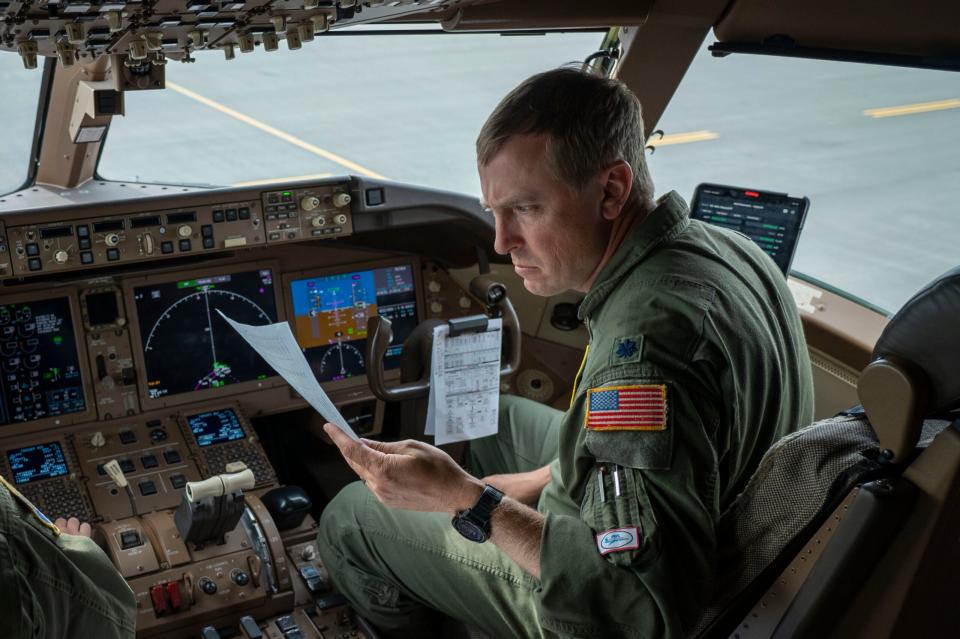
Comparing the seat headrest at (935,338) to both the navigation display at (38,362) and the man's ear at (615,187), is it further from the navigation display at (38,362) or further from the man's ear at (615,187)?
the navigation display at (38,362)

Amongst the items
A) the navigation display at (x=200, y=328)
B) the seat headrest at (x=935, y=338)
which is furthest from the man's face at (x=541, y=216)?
the navigation display at (x=200, y=328)

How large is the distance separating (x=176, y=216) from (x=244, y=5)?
1022mm

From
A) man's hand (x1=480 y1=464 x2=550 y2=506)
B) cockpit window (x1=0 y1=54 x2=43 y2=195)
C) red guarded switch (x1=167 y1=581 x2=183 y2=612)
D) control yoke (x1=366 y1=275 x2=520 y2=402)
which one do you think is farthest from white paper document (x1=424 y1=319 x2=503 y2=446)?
cockpit window (x1=0 y1=54 x2=43 y2=195)

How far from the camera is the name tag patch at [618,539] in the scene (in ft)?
4.31

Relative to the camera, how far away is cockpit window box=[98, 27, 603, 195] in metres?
5.27

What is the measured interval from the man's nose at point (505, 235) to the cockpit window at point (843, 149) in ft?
5.41

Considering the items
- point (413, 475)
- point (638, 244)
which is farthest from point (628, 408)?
point (413, 475)

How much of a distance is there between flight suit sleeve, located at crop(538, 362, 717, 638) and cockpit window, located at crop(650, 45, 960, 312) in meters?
1.96

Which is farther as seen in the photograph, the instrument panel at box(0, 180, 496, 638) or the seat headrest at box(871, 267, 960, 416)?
the instrument panel at box(0, 180, 496, 638)

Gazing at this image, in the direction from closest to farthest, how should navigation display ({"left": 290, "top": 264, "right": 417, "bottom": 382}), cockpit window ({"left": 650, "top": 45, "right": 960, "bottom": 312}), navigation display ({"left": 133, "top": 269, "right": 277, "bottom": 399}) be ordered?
navigation display ({"left": 133, "top": 269, "right": 277, "bottom": 399}), navigation display ({"left": 290, "top": 264, "right": 417, "bottom": 382}), cockpit window ({"left": 650, "top": 45, "right": 960, "bottom": 312})

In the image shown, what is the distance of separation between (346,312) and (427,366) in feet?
1.71

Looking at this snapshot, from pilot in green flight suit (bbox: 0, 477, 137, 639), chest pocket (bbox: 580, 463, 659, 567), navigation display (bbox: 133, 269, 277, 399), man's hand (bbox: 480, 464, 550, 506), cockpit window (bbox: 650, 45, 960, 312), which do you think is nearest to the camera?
pilot in green flight suit (bbox: 0, 477, 137, 639)

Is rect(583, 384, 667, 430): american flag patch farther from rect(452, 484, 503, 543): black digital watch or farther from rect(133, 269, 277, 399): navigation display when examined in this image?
rect(133, 269, 277, 399): navigation display

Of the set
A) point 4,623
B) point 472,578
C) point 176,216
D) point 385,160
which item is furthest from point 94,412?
point 385,160
